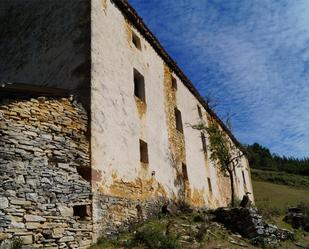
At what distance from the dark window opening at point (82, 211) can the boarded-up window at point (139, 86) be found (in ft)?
19.2

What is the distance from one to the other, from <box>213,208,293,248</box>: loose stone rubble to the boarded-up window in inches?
208

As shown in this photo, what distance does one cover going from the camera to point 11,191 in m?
8.19

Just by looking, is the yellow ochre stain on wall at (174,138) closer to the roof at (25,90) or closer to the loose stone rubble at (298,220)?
the loose stone rubble at (298,220)

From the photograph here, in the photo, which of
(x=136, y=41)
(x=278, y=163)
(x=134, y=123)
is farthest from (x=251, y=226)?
(x=278, y=163)

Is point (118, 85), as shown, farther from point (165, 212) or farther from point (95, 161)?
point (165, 212)

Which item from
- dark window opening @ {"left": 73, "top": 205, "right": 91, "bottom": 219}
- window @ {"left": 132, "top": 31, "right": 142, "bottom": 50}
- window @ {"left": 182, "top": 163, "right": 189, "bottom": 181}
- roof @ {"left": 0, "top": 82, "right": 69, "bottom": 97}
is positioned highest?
window @ {"left": 132, "top": 31, "right": 142, "bottom": 50}

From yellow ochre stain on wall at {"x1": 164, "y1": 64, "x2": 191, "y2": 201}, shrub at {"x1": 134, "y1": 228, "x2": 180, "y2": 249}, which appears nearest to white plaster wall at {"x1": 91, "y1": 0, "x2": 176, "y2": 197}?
yellow ochre stain on wall at {"x1": 164, "y1": 64, "x2": 191, "y2": 201}

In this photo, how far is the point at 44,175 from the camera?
8.90 m

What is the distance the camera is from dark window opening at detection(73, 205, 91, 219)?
9.41 m

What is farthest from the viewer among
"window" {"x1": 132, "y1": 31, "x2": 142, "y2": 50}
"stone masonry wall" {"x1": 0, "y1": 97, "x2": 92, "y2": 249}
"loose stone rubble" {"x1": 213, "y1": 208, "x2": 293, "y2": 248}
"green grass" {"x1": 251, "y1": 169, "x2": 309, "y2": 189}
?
"green grass" {"x1": 251, "y1": 169, "x2": 309, "y2": 189}

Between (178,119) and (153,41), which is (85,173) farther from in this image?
(178,119)

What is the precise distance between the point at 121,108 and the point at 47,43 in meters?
3.24

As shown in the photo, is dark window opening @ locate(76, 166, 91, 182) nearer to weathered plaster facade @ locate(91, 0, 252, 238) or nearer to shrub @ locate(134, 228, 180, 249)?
weathered plaster facade @ locate(91, 0, 252, 238)

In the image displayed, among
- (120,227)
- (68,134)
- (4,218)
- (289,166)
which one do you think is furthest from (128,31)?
(289,166)
